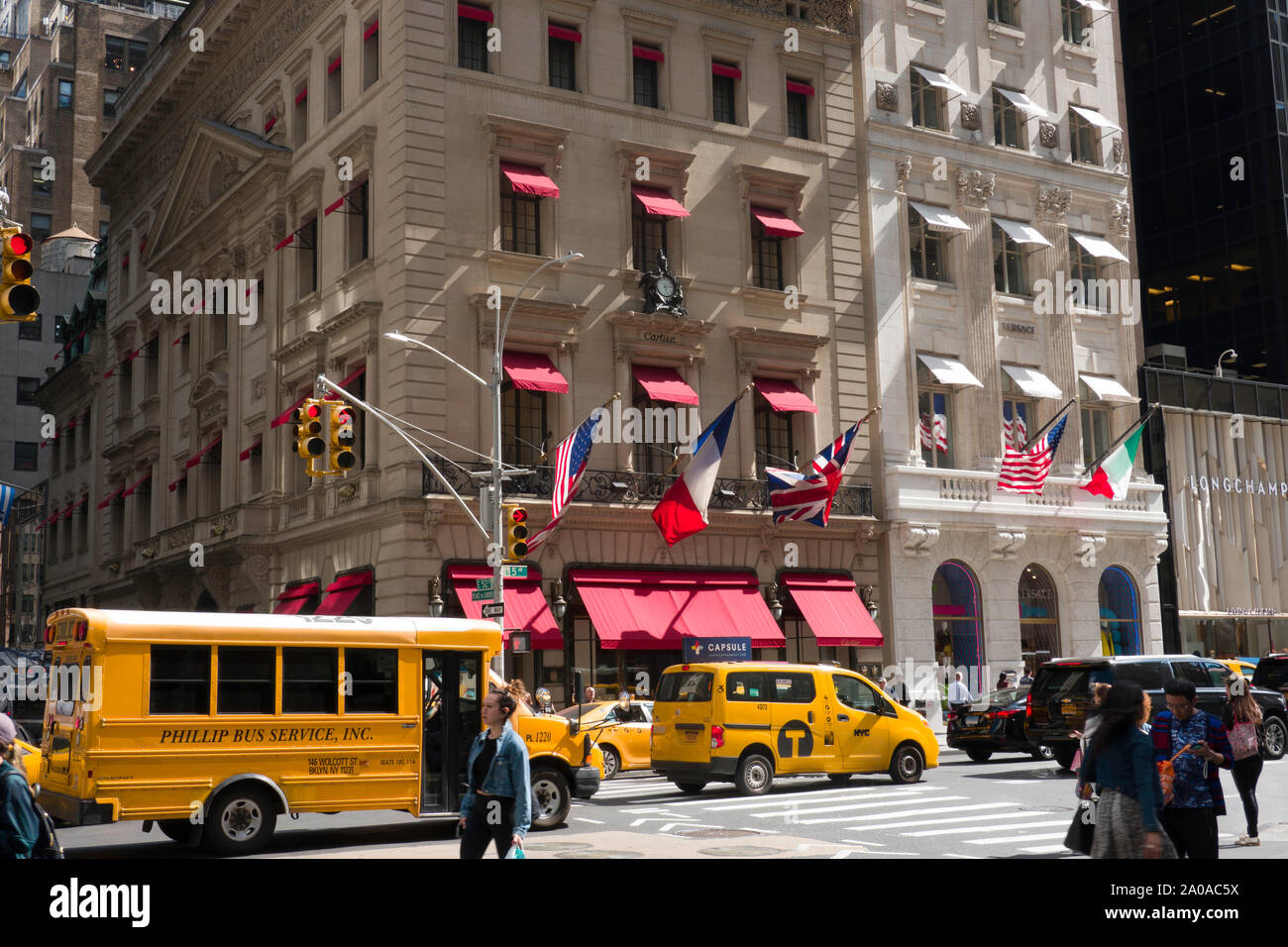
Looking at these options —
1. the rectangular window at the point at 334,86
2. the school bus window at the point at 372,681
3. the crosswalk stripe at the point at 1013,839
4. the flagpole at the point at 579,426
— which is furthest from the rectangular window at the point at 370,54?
the crosswalk stripe at the point at 1013,839

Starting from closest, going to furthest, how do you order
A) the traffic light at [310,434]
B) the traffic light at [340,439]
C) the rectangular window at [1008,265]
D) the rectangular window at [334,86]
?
the traffic light at [340,439] → the traffic light at [310,434] → the rectangular window at [334,86] → the rectangular window at [1008,265]

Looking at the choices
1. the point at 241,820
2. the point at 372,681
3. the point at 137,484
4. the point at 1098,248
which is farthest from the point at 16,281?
the point at 137,484

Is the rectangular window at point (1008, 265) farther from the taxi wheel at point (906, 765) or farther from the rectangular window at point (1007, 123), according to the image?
the taxi wheel at point (906, 765)

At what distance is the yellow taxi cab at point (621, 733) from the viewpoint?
26.8 metres

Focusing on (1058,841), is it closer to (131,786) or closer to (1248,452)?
(131,786)

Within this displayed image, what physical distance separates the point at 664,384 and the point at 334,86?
12623 mm

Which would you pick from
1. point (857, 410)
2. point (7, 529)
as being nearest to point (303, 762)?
point (857, 410)

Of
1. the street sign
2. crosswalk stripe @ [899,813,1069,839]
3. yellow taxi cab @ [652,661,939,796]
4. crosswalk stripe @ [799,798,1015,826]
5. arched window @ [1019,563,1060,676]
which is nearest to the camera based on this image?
crosswalk stripe @ [899,813,1069,839]

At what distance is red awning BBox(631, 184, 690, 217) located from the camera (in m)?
34.9

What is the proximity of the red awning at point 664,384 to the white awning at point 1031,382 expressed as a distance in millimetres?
11259

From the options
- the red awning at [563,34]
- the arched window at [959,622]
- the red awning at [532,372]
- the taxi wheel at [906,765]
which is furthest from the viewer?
the arched window at [959,622]

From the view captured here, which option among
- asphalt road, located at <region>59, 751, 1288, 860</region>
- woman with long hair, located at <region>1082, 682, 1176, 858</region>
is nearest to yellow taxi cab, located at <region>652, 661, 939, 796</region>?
asphalt road, located at <region>59, 751, 1288, 860</region>

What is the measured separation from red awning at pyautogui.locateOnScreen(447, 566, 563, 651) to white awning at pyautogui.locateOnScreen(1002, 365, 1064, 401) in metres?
16.9

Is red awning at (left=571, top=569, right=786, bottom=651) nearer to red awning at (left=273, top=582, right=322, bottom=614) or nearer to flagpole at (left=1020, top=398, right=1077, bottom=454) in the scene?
red awning at (left=273, top=582, right=322, bottom=614)
